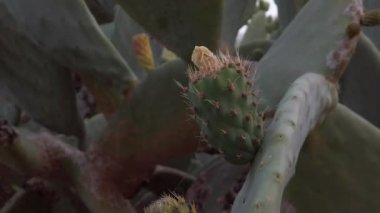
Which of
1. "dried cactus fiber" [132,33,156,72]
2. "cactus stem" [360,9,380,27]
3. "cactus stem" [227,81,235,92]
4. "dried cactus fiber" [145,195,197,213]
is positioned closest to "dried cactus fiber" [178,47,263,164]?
"cactus stem" [227,81,235,92]

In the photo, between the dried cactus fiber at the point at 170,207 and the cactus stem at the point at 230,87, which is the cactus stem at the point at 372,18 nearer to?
the cactus stem at the point at 230,87

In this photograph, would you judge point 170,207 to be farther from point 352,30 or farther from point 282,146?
point 352,30

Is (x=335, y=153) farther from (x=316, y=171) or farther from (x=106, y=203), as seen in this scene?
(x=106, y=203)

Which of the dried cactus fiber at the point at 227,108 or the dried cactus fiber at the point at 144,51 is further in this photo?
the dried cactus fiber at the point at 144,51

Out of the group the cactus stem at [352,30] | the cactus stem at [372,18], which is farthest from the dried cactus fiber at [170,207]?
the cactus stem at [372,18]

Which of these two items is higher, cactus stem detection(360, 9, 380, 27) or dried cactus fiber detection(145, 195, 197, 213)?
dried cactus fiber detection(145, 195, 197, 213)

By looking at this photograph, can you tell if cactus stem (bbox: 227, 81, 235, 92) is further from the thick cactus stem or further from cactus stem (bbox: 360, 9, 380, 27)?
cactus stem (bbox: 360, 9, 380, 27)

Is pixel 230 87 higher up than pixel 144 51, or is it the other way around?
pixel 230 87

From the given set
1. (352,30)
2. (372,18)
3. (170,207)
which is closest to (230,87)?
(170,207)
